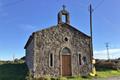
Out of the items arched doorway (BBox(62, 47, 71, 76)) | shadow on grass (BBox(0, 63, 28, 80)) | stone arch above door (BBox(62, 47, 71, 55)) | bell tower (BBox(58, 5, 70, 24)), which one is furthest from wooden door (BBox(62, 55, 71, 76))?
shadow on grass (BBox(0, 63, 28, 80))

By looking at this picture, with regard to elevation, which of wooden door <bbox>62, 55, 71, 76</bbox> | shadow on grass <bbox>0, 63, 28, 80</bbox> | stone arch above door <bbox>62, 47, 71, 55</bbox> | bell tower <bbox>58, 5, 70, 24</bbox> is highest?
bell tower <bbox>58, 5, 70, 24</bbox>

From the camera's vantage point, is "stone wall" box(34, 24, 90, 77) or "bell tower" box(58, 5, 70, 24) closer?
"stone wall" box(34, 24, 90, 77)

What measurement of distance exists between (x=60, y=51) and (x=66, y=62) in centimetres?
157

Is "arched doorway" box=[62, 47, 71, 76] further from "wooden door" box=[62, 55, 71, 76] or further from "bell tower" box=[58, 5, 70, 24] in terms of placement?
"bell tower" box=[58, 5, 70, 24]

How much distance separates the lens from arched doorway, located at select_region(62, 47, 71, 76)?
29.8 metres

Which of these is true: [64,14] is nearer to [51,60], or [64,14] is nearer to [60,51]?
[60,51]

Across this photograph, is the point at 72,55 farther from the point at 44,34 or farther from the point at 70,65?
the point at 44,34

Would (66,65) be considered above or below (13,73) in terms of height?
above

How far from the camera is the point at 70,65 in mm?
30109

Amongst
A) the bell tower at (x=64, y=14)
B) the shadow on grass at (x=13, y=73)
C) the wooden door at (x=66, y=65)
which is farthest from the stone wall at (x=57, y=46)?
the shadow on grass at (x=13, y=73)

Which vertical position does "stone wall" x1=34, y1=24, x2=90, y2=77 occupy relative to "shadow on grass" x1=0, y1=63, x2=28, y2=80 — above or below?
above

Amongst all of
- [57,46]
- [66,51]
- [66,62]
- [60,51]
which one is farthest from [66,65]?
[57,46]

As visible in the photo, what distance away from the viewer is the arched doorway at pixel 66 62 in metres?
29.8

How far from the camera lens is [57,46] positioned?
29734 mm
